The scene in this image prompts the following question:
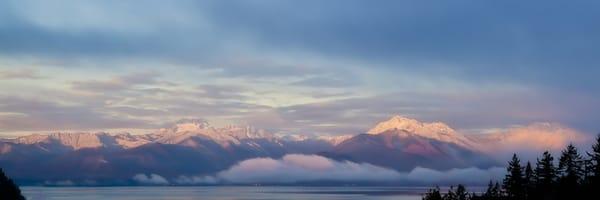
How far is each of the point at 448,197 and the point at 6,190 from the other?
86907 mm

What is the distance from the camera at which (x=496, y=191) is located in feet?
263

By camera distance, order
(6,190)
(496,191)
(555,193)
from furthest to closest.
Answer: (6,190), (496,191), (555,193)

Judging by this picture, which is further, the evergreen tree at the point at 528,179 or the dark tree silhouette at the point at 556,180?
the evergreen tree at the point at 528,179

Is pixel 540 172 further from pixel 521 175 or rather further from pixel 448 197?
pixel 448 197

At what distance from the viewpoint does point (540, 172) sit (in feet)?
235

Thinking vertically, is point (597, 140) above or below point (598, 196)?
above

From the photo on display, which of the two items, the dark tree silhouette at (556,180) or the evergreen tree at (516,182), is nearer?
the dark tree silhouette at (556,180)

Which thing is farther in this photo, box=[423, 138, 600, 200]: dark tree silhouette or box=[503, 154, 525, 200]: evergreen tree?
box=[503, 154, 525, 200]: evergreen tree

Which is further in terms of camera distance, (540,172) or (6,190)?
(6,190)

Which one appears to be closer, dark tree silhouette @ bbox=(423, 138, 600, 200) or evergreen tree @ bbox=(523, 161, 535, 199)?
dark tree silhouette @ bbox=(423, 138, 600, 200)

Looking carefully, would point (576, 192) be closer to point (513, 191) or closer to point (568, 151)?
point (568, 151)

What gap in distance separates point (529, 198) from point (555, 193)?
594 cm

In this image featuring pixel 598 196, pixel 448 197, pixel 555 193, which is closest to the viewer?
pixel 598 196

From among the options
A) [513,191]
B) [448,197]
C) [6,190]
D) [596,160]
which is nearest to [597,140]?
[596,160]
